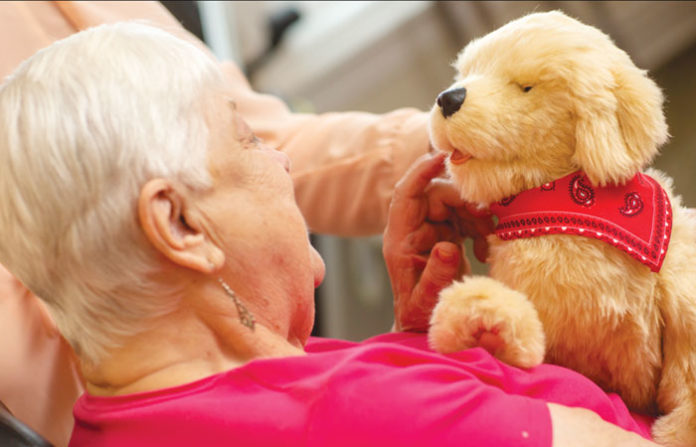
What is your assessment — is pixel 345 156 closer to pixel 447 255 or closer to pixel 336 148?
pixel 336 148

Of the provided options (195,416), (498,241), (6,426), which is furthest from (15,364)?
(498,241)

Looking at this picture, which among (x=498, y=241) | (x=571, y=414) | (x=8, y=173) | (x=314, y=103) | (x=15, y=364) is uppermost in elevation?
(x=8, y=173)

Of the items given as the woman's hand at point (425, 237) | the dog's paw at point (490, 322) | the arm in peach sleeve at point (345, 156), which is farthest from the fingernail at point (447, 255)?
the arm in peach sleeve at point (345, 156)

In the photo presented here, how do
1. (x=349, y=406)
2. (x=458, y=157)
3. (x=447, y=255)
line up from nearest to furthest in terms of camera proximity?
(x=349, y=406)
(x=458, y=157)
(x=447, y=255)

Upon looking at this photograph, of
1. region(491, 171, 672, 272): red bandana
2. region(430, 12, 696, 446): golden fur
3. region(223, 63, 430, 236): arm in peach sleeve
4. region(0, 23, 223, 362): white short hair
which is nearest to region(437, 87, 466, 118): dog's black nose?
region(430, 12, 696, 446): golden fur

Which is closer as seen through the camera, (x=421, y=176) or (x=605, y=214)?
(x=605, y=214)

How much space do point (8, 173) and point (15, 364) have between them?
9.9 inches

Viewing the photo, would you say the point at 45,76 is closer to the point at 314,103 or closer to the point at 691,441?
the point at 691,441

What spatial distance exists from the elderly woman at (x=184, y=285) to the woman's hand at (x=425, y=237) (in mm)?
195

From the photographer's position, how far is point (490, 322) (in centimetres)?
72

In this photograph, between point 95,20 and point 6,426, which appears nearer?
point 6,426

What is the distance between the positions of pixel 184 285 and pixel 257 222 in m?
0.10

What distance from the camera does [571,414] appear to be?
2.27 ft

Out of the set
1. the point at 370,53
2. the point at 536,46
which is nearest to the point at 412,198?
the point at 536,46
